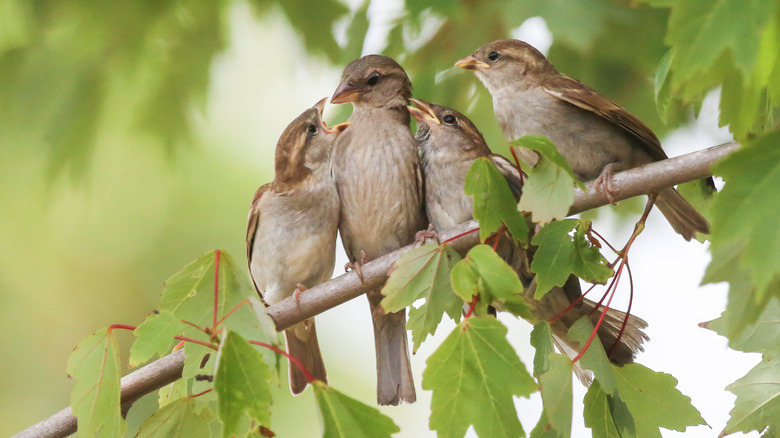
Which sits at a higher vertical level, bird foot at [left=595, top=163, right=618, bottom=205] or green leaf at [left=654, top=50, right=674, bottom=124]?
green leaf at [left=654, top=50, right=674, bottom=124]

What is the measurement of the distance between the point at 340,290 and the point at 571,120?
1.17 meters

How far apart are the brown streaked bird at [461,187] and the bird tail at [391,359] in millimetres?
441

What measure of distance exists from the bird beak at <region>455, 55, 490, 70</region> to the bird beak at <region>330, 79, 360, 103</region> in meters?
0.43

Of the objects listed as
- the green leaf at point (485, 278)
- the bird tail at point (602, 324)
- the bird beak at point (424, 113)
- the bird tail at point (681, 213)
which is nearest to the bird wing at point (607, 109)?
the bird tail at point (681, 213)

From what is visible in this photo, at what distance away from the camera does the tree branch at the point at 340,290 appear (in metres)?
2.13

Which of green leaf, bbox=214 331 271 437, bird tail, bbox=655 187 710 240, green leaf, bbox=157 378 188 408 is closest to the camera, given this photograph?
green leaf, bbox=214 331 271 437

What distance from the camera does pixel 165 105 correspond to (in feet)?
13.5

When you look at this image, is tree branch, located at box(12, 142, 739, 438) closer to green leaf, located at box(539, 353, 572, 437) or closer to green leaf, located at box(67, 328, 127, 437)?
green leaf, located at box(67, 328, 127, 437)

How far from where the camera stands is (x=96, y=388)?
2.07 m

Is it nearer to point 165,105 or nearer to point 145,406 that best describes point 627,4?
point 165,105

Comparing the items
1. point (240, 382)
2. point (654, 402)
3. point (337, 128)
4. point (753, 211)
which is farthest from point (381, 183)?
point (753, 211)

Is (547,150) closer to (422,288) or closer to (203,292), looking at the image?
(422,288)

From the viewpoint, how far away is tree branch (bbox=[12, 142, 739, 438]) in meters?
2.13

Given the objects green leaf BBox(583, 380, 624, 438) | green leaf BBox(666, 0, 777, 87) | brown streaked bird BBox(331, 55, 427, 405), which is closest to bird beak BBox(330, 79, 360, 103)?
brown streaked bird BBox(331, 55, 427, 405)
